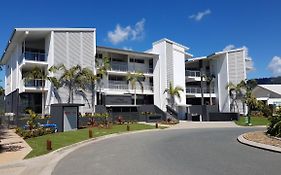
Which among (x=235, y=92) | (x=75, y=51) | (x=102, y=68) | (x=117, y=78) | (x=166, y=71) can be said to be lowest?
(x=235, y=92)

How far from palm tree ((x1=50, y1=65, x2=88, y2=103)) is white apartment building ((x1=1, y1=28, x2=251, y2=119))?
2.00 feet

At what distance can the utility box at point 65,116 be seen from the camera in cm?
2758

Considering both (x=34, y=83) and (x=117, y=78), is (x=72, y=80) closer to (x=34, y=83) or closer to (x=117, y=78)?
(x=34, y=83)

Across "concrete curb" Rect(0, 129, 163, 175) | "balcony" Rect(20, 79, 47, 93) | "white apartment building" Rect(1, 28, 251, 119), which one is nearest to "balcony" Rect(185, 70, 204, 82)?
"white apartment building" Rect(1, 28, 251, 119)

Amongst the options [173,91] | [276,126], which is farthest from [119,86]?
[276,126]

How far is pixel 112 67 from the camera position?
4425cm

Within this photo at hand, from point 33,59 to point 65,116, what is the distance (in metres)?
12.6

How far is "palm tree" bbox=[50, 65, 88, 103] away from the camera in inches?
1439

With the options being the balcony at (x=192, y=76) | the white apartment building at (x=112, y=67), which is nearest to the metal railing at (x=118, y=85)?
the white apartment building at (x=112, y=67)

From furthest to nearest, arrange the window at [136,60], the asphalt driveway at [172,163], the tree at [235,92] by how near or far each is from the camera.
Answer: the tree at [235,92]
the window at [136,60]
the asphalt driveway at [172,163]

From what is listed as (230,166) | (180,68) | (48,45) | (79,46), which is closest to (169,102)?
(180,68)

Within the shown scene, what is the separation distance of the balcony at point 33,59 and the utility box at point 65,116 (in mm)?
9590

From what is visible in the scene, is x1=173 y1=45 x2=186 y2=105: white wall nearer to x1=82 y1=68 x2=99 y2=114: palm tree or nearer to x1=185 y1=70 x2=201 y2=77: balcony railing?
x1=185 y1=70 x2=201 y2=77: balcony railing

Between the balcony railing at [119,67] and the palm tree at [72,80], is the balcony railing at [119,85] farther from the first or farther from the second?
the palm tree at [72,80]
